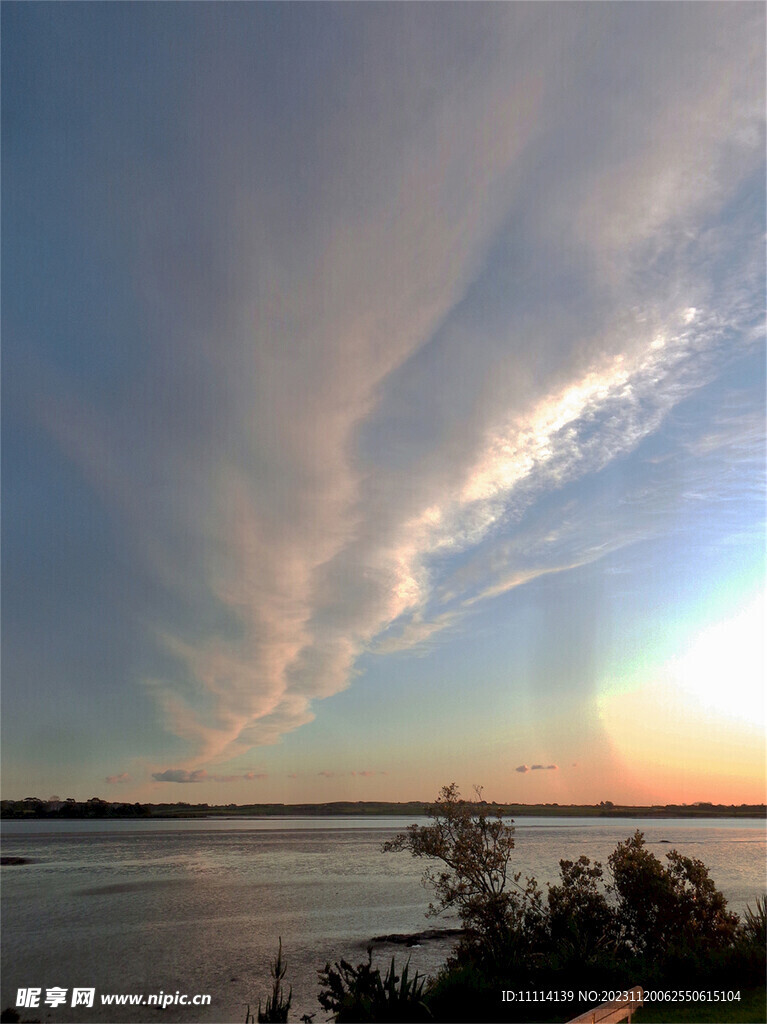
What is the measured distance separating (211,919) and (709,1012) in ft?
112

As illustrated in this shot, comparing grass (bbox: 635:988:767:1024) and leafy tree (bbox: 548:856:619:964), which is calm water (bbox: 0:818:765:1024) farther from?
grass (bbox: 635:988:767:1024)

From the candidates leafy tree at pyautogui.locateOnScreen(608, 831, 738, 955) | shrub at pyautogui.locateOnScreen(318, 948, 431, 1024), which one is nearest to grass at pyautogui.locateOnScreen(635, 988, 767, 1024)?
leafy tree at pyautogui.locateOnScreen(608, 831, 738, 955)

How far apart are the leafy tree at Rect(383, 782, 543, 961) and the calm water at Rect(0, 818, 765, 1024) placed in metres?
5.65

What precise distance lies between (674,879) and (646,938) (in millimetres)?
1821

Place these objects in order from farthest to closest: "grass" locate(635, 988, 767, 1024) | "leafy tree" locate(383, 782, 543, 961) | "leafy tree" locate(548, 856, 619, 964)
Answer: "leafy tree" locate(383, 782, 543, 961), "leafy tree" locate(548, 856, 619, 964), "grass" locate(635, 988, 767, 1024)

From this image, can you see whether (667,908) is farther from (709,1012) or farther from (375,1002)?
(375,1002)

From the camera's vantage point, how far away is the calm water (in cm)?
2744

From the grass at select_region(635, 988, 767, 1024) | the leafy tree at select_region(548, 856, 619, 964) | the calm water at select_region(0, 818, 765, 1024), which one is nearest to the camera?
the grass at select_region(635, 988, 767, 1024)

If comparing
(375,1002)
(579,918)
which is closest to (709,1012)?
(579,918)

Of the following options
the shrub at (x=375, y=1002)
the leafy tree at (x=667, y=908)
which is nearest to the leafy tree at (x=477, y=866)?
the leafy tree at (x=667, y=908)

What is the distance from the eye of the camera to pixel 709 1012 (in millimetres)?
14891

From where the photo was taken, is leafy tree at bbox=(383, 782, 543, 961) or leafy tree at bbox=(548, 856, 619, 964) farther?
leafy tree at bbox=(383, 782, 543, 961)

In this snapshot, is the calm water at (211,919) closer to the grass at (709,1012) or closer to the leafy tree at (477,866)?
the leafy tree at (477,866)

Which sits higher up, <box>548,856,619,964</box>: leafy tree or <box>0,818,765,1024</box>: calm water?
<box>548,856,619,964</box>: leafy tree
